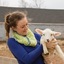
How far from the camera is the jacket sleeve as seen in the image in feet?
8.98

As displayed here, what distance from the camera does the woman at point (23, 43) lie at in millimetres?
2756

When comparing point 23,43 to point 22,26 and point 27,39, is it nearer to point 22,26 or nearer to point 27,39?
point 27,39

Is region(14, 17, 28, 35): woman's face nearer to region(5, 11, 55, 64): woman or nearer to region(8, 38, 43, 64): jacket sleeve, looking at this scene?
region(5, 11, 55, 64): woman

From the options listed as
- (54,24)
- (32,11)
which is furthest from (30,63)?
(32,11)

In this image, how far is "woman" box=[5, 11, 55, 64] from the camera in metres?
2.76

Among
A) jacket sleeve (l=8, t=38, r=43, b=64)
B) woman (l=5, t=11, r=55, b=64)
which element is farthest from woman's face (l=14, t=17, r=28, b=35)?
jacket sleeve (l=8, t=38, r=43, b=64)

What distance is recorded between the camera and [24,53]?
2777 mm

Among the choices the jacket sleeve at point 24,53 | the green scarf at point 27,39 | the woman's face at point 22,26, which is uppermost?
the woman's face at point 22,26

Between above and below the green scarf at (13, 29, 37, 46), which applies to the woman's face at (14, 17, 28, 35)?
above

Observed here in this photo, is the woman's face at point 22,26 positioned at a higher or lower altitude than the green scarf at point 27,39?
higher

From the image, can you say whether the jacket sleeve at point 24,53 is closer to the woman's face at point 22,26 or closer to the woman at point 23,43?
the woman at point 23,43

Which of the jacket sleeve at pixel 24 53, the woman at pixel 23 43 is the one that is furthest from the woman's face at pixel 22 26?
the jacket sleeve at pixel 24 53

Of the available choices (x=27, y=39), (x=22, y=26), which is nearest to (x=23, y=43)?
(x=27, y=39)

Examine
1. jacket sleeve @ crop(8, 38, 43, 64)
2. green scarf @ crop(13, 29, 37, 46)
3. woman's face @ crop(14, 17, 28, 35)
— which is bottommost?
jacket sleeve @ crop(8, 38, 43, 64)
